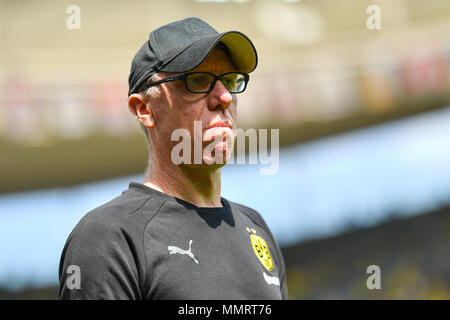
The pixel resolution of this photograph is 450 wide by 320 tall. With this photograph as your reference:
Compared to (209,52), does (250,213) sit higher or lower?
lower

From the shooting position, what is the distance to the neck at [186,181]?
1468mm

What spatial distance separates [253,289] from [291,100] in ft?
21.3

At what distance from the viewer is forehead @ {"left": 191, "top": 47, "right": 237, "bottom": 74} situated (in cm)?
144

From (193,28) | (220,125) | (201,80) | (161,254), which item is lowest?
(161,254)

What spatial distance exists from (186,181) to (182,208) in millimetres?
88

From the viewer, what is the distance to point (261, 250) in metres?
1.54

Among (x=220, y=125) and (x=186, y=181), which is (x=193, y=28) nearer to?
(x=220, y=125)

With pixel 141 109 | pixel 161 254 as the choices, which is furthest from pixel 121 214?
pixel 141 109

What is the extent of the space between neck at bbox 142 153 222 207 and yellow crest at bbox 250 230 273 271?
0.16 meters

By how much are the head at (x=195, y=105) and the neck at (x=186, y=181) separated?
2 centimetres

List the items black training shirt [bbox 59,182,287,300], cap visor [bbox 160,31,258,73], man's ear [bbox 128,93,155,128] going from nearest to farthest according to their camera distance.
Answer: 1. black training shirt [bbox 59,182,287,300]
2. cap visor [bbox 160,31,258,73]
3. man's ear [bbox 128,93,155,128]

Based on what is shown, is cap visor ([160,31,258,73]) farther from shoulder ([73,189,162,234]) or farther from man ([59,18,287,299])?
shoulder ([73,189,162,234])

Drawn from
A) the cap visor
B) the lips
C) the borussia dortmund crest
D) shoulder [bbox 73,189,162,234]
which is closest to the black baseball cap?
the cap visor

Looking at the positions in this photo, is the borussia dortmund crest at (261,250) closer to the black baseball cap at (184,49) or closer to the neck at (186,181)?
the neck at (186,181)
